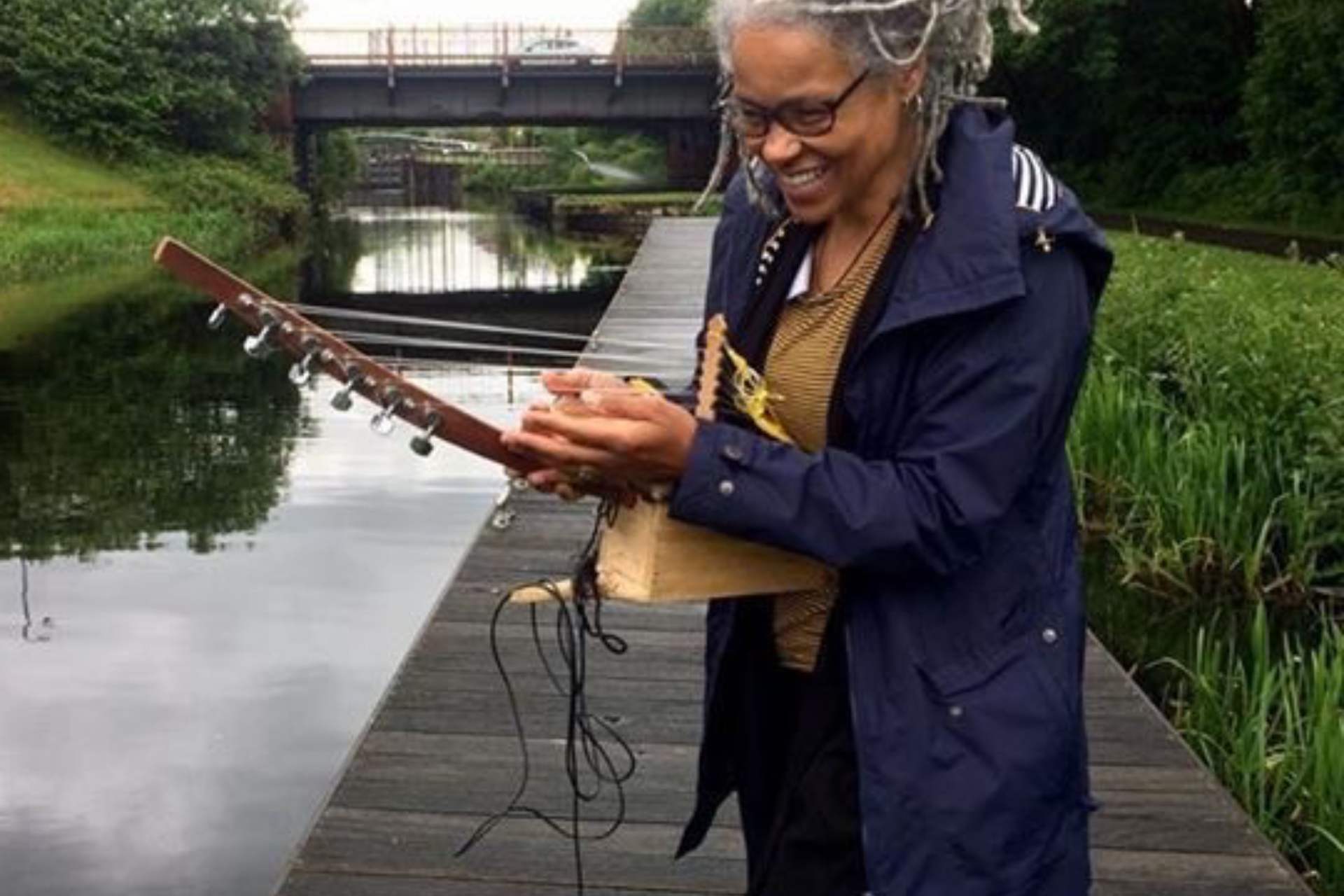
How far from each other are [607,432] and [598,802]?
2.56 metres

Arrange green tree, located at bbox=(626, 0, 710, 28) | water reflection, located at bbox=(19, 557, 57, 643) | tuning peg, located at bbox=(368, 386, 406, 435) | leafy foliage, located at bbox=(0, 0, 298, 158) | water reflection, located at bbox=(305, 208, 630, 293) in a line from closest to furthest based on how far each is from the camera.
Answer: tuning peg, located at bbox=(368, 386, 406, 435)
water reflection, located at bbox=(19, 557, 57, 643)
water reflection, located at bbox=(305, 208, 630, 293)
leafy foliage, located at bbox=(0, 0, 298, 158)
green tree, located at bbox=(626, 0, 710, 28)

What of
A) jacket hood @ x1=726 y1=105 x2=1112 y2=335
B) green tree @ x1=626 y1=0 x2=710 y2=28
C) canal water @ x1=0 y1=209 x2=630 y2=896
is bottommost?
canal water @ x1=0 y1=209 x2=630 y2=896

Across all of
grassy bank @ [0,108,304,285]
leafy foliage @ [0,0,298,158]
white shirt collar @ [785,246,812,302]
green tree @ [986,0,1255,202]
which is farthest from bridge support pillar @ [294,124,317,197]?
white shirt collar @ [785,246,812,302]

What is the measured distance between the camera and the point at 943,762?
163cm

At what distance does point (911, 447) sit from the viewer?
1.63 m

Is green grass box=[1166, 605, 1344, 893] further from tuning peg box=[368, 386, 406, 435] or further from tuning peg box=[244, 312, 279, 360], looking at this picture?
tuning peg box=[244, 312, 279, 360]

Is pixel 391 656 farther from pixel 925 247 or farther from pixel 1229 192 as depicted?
pixel 1229 192

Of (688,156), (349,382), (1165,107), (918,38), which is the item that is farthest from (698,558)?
(688,156)

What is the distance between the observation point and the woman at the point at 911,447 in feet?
5.20

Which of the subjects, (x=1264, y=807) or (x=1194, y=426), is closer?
(x=1264, y=807)

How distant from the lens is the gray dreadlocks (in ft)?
5.20

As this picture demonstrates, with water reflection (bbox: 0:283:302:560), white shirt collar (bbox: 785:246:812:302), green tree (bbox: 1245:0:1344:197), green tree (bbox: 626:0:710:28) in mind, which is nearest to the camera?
white shirt collar (bbox: 785:246:812:302)

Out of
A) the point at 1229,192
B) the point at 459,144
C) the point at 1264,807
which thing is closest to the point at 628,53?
the point at 1229,192

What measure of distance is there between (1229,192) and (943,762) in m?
31.8
